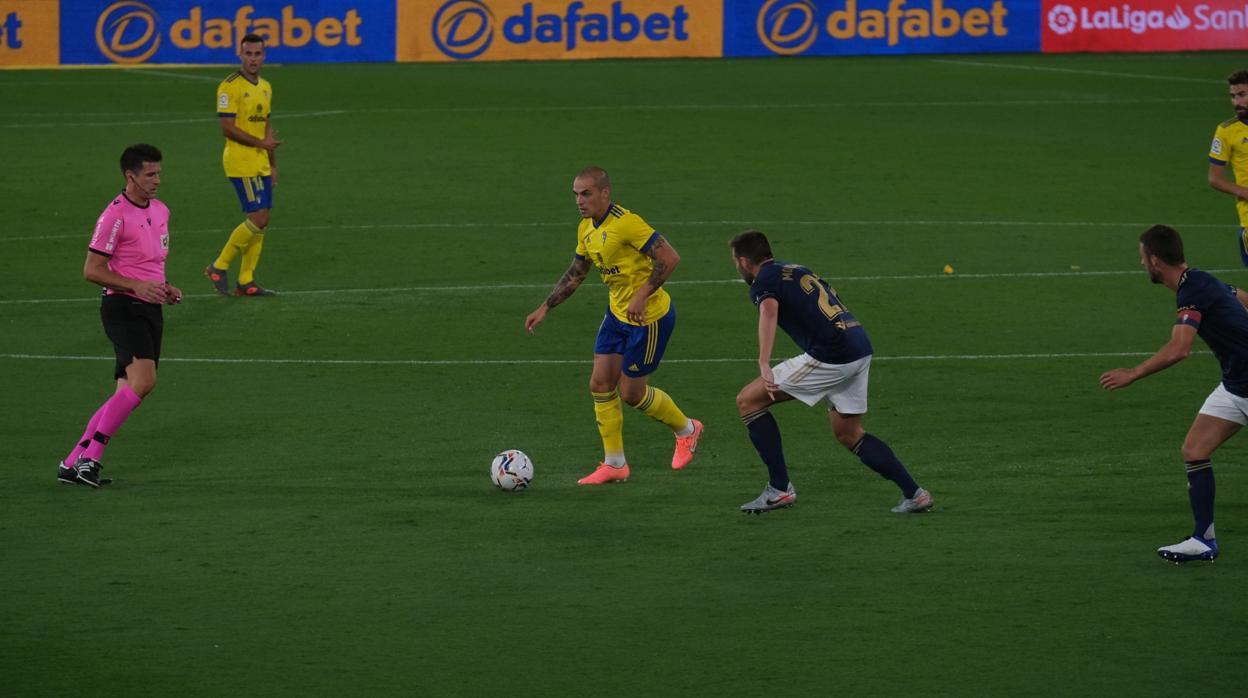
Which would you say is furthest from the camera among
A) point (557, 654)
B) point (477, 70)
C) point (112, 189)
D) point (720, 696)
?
point (477, 70)

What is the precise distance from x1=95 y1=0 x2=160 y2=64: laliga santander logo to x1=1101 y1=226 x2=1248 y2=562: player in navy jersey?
29506 millimetres

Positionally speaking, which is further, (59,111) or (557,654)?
(59,111)

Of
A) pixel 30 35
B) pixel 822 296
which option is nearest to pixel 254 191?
pixel 822 296

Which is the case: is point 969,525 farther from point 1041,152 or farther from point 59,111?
point 59,111

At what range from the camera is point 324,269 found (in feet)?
65.6

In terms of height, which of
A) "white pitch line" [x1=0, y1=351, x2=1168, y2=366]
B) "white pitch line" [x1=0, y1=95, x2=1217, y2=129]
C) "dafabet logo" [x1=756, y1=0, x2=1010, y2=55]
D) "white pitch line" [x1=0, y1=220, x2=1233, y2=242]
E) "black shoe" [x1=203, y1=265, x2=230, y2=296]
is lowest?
"white pitch line" [x1=0, y1=351, x2=1168, y2=366]

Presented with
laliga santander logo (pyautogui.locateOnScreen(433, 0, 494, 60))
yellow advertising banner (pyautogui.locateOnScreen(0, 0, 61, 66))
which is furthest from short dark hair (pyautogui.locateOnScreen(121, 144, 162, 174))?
laliga santander logo (pyautogui.locateOnScreen(433, 0, 494, 60))

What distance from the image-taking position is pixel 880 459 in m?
10.6

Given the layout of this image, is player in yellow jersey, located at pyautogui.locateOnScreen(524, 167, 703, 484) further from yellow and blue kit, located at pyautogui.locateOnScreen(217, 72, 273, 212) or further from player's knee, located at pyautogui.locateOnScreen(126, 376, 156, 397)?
yellow and blue kit, located at pyautogui.locateOnScreen(217, 72, 273, 212)

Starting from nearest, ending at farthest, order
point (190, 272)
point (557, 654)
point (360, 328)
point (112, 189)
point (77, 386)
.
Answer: point (557, 654) → point (77, 386) → point (360, 328) → point (190, 272) → point (112, 189)

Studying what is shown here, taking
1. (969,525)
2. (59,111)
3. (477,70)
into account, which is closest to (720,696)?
(969,525)

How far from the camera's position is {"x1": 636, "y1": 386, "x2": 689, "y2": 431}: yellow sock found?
11961 mm

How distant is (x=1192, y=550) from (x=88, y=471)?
6405mm

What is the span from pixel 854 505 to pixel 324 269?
10115 millimetres
